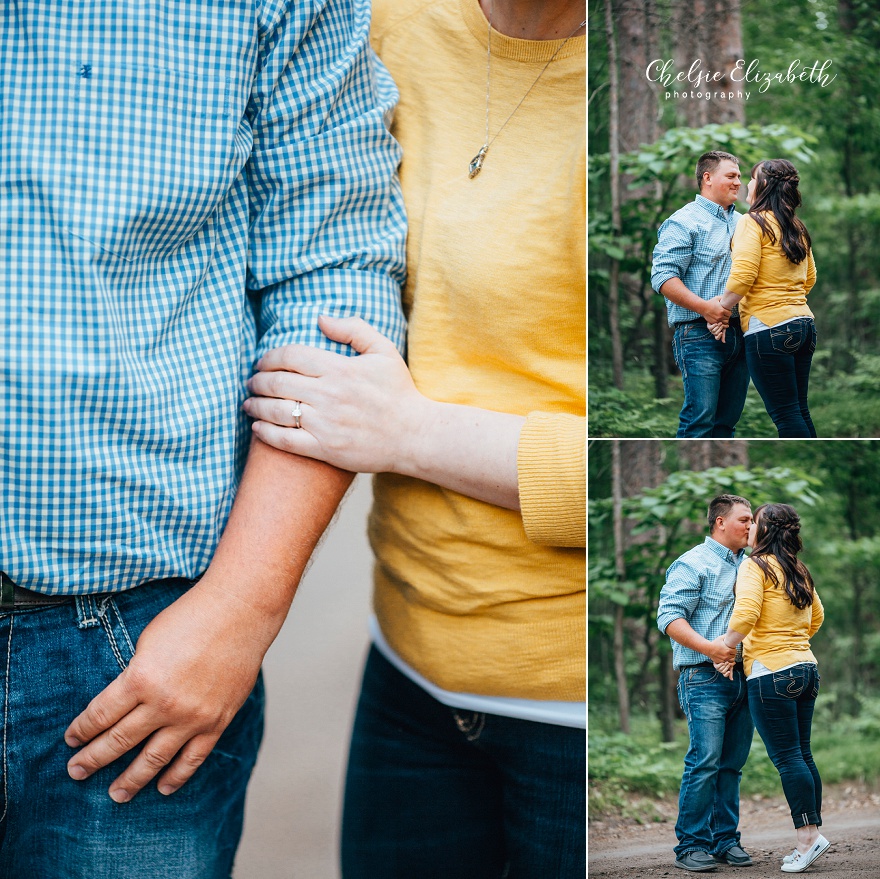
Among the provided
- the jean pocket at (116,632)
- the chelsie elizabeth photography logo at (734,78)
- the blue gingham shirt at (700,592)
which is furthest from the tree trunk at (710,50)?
the jean pocket at (116,632)

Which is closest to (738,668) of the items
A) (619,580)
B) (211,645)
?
(619,580)

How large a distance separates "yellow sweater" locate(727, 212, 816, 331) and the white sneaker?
406mm

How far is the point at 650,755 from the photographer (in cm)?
68

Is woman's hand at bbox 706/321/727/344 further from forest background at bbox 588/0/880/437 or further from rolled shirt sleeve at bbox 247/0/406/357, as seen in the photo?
rolled shirt sleeve at bbox 247/0/406/357

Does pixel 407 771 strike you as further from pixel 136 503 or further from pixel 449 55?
pixel 449 55

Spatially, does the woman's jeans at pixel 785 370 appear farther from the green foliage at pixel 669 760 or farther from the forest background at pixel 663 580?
the green foliage at pixel 669 760

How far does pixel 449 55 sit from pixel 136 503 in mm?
579

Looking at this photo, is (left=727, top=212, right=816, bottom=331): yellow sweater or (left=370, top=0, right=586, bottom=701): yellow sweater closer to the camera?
(left=727, top=212, right=816, bottom=331): yellow sweater

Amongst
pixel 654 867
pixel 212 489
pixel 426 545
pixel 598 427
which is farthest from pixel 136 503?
pixel 654 867

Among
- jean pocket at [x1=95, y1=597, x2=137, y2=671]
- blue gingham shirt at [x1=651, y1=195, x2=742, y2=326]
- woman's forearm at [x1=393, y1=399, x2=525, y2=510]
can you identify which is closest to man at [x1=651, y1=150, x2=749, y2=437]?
blue gingham shirt at [x1=651, y1=195, x2=742, y2=326]

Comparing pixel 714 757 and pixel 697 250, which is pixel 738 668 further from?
pixel 697 250

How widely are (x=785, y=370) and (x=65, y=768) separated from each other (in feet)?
2.44

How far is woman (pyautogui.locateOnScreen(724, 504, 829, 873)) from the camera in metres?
0.65

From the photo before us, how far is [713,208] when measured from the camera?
63 cm
